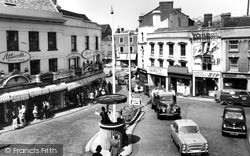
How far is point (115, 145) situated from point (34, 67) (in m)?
15.8

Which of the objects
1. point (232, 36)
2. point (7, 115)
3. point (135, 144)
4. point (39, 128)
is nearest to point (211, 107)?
point (232, 36)

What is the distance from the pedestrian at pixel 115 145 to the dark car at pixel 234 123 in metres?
8.49

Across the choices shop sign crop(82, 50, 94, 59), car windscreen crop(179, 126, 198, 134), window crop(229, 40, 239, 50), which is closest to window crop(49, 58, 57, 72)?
shop sign crop(82, 50, 94, 59)

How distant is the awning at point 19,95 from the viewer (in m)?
23.8

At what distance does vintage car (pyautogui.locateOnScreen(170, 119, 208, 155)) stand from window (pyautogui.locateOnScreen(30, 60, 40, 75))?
16027 millimetres

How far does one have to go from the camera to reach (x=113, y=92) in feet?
67.8

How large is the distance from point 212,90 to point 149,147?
2394cm

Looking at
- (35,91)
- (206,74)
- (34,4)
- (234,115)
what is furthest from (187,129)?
(206,74)

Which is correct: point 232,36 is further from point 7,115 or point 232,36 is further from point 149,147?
point 7,115

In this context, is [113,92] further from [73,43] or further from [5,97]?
[73,43]

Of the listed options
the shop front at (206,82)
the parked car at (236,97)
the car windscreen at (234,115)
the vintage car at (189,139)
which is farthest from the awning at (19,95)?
the shop front at (206,82)

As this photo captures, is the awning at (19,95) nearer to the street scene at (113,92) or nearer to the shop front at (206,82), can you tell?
the street scene at (113,92)

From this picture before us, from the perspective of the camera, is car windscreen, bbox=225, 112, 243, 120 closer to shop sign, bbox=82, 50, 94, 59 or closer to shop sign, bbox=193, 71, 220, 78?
shop sign, bbox=193, 71, 220, 78

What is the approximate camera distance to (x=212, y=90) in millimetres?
39844
